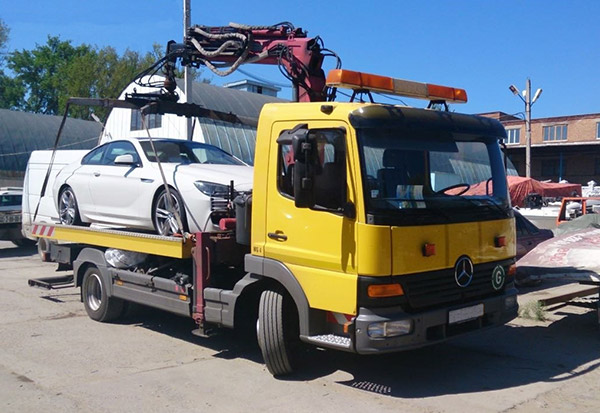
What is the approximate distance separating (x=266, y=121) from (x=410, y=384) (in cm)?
293

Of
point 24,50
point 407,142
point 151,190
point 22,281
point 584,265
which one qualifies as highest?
point 24,50

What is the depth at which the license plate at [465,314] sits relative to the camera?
5.52m

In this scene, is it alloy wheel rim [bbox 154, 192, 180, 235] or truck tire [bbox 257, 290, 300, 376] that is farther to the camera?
alloy wheel rim [bbox 154, 192, 180, 235]

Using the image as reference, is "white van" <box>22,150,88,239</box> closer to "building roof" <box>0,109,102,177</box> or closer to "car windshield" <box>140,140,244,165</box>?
"car windshield" <box>140,140,244,165</box>

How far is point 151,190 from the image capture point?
7.78 metres

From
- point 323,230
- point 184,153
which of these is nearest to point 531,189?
point 184,153

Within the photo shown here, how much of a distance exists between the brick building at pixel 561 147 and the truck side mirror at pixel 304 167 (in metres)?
41.1

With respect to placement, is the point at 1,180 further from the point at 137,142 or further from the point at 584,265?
the point at 584,265

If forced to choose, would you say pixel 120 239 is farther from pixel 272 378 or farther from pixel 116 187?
pixel 272 378

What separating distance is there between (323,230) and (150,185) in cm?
319

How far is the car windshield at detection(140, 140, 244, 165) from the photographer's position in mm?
8141

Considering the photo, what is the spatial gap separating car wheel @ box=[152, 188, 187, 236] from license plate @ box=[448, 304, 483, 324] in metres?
3.26

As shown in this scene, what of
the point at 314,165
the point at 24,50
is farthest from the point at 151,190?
the point at 24,50

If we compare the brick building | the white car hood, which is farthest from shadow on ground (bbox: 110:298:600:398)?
the brick building
